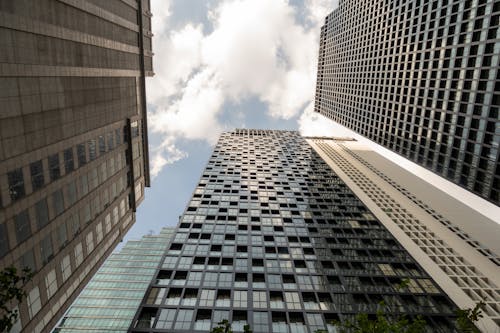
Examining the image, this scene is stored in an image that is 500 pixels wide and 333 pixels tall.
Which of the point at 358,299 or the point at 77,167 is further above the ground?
the point at 77,167

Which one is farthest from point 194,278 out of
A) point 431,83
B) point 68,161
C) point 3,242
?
point 431,83

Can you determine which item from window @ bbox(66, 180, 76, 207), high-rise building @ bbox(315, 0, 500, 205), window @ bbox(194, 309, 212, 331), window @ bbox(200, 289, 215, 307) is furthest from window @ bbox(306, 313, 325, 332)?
high-rise building @ bbox(315, 0, 500, 205)

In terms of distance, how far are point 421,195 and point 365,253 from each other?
1849 inches

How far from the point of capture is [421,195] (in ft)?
289

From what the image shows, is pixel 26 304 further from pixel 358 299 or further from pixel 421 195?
pixel 421 195

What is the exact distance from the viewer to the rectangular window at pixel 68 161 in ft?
104

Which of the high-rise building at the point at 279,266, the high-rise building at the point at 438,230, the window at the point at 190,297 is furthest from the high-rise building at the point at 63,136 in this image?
the high-rise building at the point at 438,230

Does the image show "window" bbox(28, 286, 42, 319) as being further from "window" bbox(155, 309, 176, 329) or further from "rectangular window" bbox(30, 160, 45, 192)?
"window" bbox(155, 309, 176, 329)

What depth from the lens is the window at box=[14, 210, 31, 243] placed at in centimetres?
2547

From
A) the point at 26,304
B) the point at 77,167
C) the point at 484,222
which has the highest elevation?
the point at 77,167

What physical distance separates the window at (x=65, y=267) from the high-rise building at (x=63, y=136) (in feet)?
0.43

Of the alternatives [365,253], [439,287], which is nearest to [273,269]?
[365,253]

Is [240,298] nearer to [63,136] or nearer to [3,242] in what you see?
[3,242]

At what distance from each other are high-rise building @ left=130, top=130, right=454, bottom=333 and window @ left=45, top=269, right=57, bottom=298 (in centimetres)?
1182
